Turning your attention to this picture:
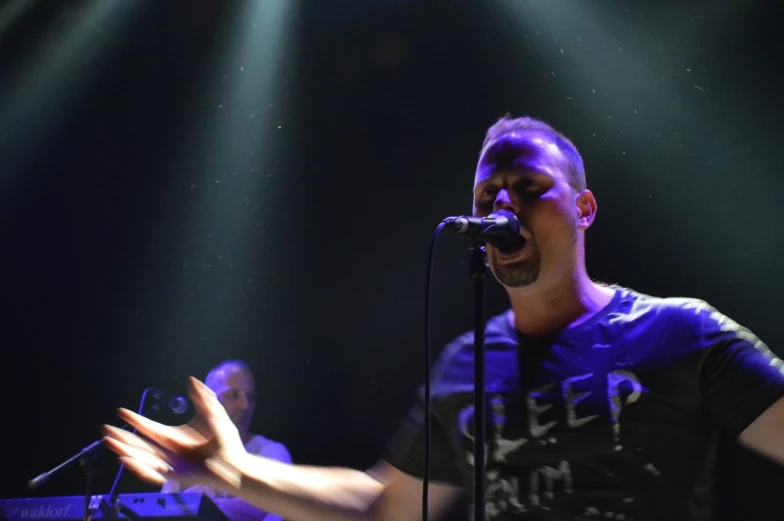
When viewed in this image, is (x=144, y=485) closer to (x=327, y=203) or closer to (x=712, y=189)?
(x=327, y=203)

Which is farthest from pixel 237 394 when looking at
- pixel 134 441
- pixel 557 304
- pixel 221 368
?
pixel 557 304

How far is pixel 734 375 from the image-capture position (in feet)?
4.92

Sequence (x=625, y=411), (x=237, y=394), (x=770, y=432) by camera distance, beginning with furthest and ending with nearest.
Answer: (x=237, y=394) → (x=625, y=411) → (x=770, y=432)

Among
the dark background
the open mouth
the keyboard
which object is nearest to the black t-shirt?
the open mouth

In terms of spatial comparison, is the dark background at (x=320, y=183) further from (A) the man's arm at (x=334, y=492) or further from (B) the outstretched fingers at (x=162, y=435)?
(B) the outstretched fingers at (x=162, y=435)

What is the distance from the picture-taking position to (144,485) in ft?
14.8

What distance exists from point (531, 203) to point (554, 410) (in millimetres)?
522

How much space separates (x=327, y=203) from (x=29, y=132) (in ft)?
6.97

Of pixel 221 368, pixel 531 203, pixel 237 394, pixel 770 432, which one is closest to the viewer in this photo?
pixel 770 432

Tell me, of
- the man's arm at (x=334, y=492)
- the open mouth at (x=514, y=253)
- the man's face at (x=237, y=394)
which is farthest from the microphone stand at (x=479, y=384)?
the man's face at (x=237, y=394)

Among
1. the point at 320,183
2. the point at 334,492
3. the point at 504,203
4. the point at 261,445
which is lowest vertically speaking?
the point at 334,492

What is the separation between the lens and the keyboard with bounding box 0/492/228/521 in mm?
2490

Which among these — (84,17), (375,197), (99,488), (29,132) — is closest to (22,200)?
(29,132)

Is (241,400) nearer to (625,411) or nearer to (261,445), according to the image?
(261,445)
